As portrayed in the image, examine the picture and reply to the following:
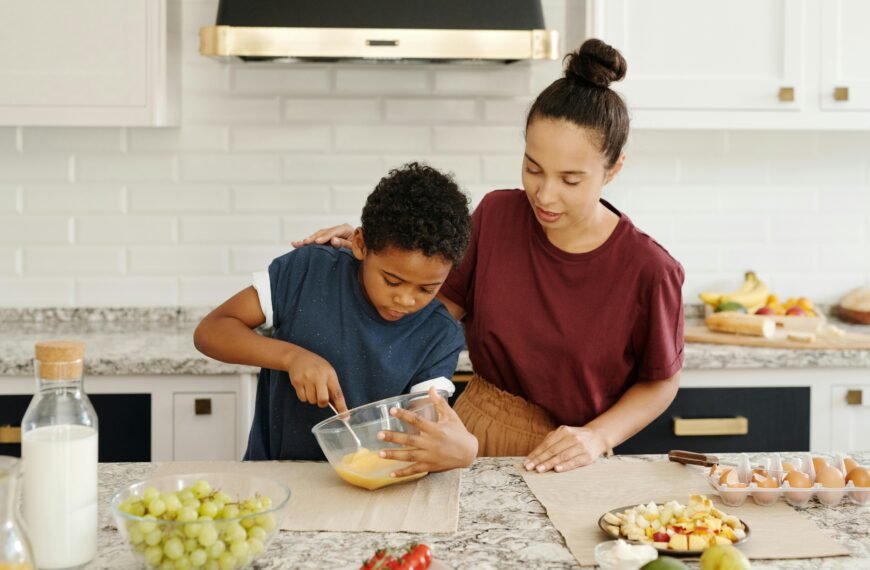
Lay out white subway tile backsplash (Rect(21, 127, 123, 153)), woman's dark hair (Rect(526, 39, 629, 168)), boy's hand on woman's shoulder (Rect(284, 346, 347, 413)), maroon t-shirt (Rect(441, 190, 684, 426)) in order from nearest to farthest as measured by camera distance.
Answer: boy's hand on woman's shoulder (Rect(284, 346, 347, 413))
woman's dark hair (Rect(526, 39, 629, 168))
maroon t-shirt (Rect(441, 190, 684, 426))
white subway tile backsplash (Rect(21, 127, 123, 153))

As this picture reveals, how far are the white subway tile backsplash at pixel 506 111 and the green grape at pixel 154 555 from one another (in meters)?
2.48

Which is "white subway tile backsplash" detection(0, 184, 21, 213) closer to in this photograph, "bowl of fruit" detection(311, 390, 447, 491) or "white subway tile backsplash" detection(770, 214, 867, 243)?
"bowl of fruit" detection(311, 390, 447, 491)

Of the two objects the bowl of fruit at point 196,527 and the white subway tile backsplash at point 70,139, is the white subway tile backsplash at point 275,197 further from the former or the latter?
the bowl of fruit at point 196,527

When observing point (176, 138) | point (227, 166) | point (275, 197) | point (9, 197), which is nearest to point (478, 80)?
point (275, 197)

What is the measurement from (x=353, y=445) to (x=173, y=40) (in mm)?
2163

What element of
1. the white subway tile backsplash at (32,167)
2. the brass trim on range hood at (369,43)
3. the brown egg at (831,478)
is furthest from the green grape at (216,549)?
the white subway tile backsplash at (32,167)

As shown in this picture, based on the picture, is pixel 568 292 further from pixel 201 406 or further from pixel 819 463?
pixel 201 406

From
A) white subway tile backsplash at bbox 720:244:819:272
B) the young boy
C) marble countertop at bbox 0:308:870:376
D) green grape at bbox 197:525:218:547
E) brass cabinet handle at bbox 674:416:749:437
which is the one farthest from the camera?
white subway tile backsplash at bbox 720:244:819:272

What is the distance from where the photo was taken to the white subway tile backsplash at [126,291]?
3.45 m

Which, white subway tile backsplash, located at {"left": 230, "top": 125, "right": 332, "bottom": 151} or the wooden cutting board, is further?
white subway tile backsplash, located at {"left": 230, "top": 125, "right": 332, "bottom": 151}

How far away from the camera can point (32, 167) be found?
11.2ft

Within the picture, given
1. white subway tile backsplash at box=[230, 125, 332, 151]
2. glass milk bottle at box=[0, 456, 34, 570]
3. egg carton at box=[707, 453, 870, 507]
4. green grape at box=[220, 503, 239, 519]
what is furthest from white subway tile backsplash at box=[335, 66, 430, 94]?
glass milk bottle at box=[0, 456, 34, 570]

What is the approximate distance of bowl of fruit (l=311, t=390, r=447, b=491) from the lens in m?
1.61

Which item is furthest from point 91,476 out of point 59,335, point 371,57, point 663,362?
point 59,335
